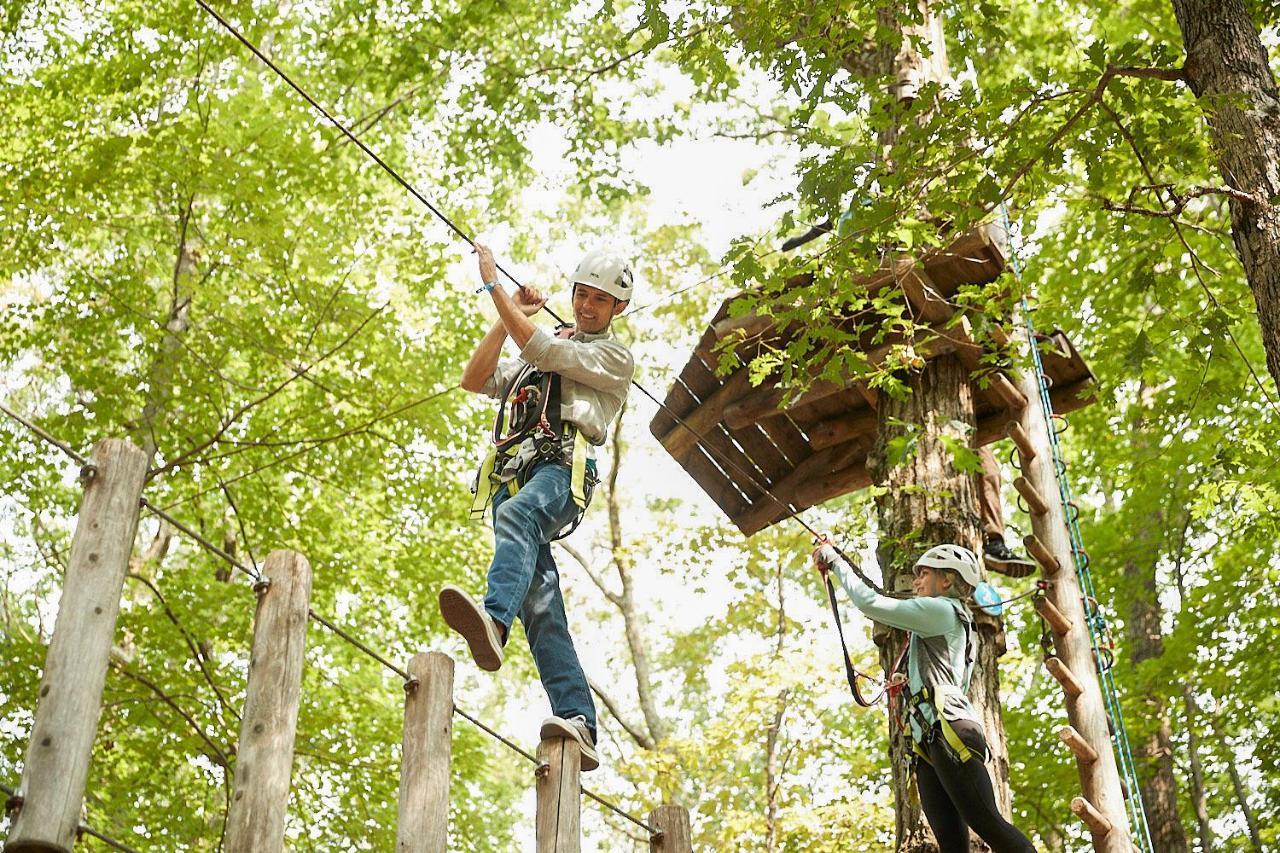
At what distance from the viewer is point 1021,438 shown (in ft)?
24.0

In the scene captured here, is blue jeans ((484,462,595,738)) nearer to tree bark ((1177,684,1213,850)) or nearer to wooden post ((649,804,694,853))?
wooden post ((649,804,694,853))

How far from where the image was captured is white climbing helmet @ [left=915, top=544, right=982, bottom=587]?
550cm

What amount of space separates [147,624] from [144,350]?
7.64ft

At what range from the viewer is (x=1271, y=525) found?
26.2 ft

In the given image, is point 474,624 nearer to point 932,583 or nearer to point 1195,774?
point 932,583

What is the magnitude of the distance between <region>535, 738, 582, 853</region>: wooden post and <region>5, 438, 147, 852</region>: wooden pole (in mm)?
1571

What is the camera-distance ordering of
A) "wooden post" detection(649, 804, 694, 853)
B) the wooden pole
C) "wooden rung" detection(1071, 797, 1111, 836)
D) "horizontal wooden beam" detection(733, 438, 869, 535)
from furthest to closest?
"horizontal wooden beam" detection(733, 438, 869, 535) < "wooden rung" detection(1071, 797, 1111, 836) < "wooden post" detection(649, 804, 694, 853) < the wooden pole

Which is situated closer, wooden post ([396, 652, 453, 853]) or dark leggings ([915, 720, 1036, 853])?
wooden post ([396, 652, 453, 853])

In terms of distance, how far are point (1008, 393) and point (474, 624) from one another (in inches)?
160

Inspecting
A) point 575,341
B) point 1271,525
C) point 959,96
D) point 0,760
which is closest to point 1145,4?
point 1271,525

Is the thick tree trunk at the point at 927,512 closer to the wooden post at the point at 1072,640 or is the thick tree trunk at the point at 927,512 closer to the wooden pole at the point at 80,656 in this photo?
the wooden post at the point at 1072,640

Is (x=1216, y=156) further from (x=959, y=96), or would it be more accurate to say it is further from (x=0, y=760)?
(x=0, y=760)

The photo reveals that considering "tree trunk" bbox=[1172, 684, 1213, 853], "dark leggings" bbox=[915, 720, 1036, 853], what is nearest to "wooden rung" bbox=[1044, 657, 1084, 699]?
"dark leggings" bbox=[915, 720, 1036, 853]

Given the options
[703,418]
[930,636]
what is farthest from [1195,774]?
[930,636]
